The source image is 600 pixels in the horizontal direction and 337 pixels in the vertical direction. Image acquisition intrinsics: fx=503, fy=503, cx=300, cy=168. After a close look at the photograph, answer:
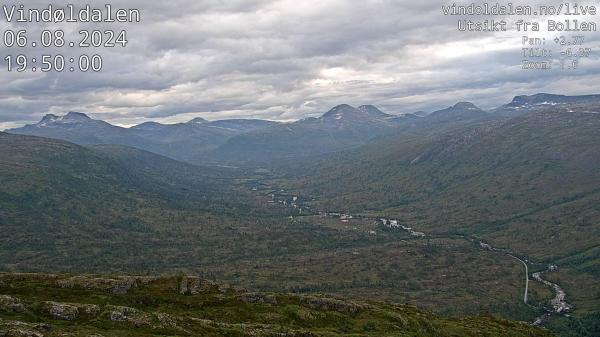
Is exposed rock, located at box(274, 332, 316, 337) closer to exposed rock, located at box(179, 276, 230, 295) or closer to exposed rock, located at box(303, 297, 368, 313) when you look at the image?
exposed rock, located at box(303, 297, 368, 313)

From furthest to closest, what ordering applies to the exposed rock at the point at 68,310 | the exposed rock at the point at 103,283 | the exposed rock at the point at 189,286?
the exposed rock at the point at 189,286, the exposed rock at the point at 103,283, the exposed rock at the point at 68,310

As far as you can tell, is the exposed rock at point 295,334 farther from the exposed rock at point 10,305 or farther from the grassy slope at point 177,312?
the exposed rock at point 10,305

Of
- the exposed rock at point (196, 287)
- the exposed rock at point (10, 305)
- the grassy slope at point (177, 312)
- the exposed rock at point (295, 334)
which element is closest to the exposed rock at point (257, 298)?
the grassy slope at point (177, 312)

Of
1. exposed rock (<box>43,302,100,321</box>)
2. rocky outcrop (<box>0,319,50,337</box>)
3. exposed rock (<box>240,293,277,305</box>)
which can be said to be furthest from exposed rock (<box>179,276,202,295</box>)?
rocky outcrop (<box>0,319,50,337</box>)

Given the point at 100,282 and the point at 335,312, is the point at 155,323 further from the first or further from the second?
the point at 335,312

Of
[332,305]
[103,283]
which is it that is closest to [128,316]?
[103,283]

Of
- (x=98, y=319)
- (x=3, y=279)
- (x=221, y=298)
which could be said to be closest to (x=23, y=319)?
(x=98, y=319)
